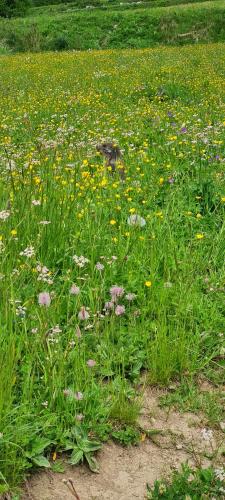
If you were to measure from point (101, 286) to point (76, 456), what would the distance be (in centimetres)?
100

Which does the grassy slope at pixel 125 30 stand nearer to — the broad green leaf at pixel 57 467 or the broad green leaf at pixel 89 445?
the broad green leaf at pixel 89 445

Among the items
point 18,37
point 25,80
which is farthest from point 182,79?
point 18,37

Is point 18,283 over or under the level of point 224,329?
over

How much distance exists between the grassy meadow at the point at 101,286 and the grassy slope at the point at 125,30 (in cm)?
2364

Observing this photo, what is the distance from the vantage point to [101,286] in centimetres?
327

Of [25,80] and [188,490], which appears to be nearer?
[188,490]

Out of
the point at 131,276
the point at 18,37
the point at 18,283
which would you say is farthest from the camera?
the point at 18,37

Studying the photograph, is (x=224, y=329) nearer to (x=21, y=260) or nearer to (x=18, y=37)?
(x=21, y=260)

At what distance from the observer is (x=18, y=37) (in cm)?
3091

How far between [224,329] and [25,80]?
42.7 ft

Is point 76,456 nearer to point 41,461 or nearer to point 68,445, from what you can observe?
point 68,445

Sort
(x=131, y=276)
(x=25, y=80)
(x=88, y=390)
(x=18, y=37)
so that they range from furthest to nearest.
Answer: (x=18, y=37)
(x=25, y=80)
(x=131, y=276)
(x=88, y=390)

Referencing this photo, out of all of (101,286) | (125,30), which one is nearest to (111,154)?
(101,286)

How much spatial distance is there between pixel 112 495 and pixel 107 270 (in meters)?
1.78
